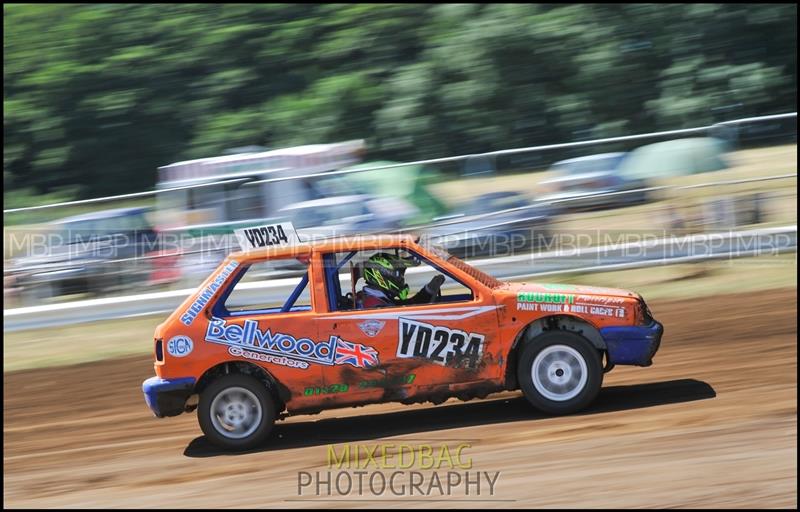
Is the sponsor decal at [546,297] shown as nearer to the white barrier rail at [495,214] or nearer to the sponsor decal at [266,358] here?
the sponsor decal at [266,358]

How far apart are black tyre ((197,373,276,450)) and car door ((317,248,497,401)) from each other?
54 centimetres

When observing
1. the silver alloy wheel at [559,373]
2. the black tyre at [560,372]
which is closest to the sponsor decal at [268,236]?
the black tyre at [560,372]

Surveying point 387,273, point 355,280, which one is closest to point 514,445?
point 387,273

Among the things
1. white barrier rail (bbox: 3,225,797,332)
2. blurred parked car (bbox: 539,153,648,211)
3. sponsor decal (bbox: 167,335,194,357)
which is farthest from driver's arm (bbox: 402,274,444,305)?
blurred parked car (bbox: 539,153,648,211)

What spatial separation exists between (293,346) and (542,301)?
6.27 feet

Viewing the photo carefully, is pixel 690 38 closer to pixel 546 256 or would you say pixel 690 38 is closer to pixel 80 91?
pixel 546 256

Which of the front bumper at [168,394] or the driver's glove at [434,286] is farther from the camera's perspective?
the driver's glove at [434,286]

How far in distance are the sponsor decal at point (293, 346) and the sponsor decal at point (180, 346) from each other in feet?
0.48

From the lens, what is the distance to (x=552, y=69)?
23.1m

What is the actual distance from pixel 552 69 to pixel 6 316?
15044 mm

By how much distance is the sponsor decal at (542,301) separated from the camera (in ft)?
23.2

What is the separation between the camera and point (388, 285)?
7262 millimetres

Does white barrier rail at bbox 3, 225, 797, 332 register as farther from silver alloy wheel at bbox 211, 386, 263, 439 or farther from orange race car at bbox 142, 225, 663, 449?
silver alloy wheel at bbox 211, 386, 263, 439

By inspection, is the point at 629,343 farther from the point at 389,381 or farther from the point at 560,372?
the point at 389,381
